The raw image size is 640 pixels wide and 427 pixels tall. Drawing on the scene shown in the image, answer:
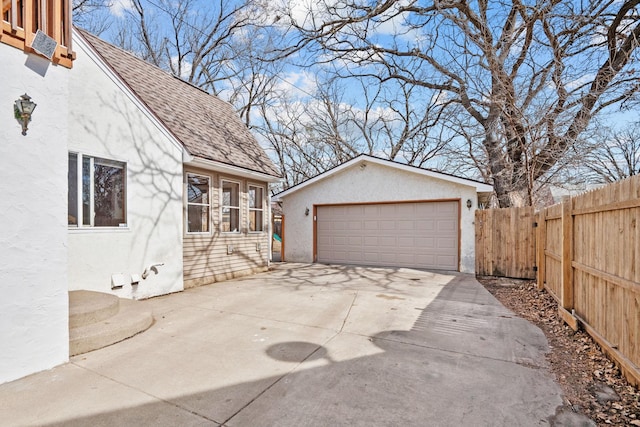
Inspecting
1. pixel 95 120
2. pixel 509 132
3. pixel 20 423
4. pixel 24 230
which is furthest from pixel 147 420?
pixel 509 132

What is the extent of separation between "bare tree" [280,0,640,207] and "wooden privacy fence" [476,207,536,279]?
57.1 inches

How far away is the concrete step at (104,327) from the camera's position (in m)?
3.65

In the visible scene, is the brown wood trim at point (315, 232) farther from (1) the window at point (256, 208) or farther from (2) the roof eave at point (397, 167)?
(1) the window at point (256, 208)

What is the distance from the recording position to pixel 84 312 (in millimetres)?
3887

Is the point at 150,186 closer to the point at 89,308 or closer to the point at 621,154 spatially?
the point at 89,308

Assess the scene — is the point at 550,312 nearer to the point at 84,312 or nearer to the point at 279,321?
the point at 279,321

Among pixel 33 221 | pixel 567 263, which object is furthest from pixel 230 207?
pixel 567 263

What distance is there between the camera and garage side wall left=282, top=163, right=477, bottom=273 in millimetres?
9797

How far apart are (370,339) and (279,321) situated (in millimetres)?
1438

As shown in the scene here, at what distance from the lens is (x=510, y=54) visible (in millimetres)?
11305

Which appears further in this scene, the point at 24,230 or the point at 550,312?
the point at 550,312

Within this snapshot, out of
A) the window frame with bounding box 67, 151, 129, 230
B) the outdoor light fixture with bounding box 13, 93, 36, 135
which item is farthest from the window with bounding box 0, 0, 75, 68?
the window frame with bounding box 67, 151, 129, 230

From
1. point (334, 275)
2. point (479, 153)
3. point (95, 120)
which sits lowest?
point (334, 275)

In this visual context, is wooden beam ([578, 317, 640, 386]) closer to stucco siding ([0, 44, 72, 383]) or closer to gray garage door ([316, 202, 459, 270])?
stucco siding ([0, 44, 72, 383])
